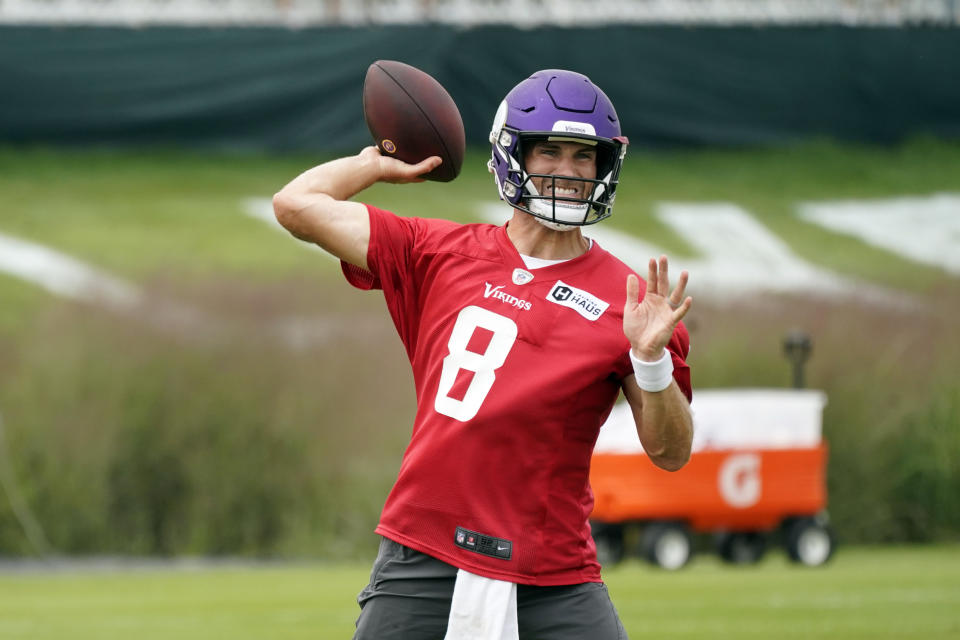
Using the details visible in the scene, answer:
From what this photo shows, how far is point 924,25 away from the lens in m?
17.8

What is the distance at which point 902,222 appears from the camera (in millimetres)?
18094

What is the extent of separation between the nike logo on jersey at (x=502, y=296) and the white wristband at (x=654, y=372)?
0.28 meters

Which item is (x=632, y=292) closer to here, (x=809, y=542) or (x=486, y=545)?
(x=486, y=545)

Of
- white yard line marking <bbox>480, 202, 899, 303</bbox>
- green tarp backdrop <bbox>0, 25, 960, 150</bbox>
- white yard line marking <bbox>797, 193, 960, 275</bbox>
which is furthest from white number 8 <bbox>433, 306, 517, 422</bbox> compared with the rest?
white yard line marking <bbox>797, 193, 960, 275</bbox>

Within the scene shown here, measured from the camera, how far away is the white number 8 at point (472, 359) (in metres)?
3.53

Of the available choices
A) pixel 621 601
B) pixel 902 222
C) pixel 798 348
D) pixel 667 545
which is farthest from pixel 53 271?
pixel 902 222

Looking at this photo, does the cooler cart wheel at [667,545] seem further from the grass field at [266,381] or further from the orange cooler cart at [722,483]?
the grass field at [266,381]

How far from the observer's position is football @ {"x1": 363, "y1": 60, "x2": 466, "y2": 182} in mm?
3928

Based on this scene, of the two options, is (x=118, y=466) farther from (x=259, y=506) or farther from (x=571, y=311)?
(x=571, y=311)

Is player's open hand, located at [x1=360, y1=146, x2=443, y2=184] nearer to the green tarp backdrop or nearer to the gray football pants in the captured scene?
the gray football pants

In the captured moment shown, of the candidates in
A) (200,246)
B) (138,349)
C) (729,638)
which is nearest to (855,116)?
(200,246)

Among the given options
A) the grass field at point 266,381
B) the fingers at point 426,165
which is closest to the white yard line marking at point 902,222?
the grass field at point 266,381

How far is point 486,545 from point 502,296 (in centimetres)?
58

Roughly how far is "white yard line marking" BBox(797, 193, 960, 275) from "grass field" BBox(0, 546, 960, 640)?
5780mm
